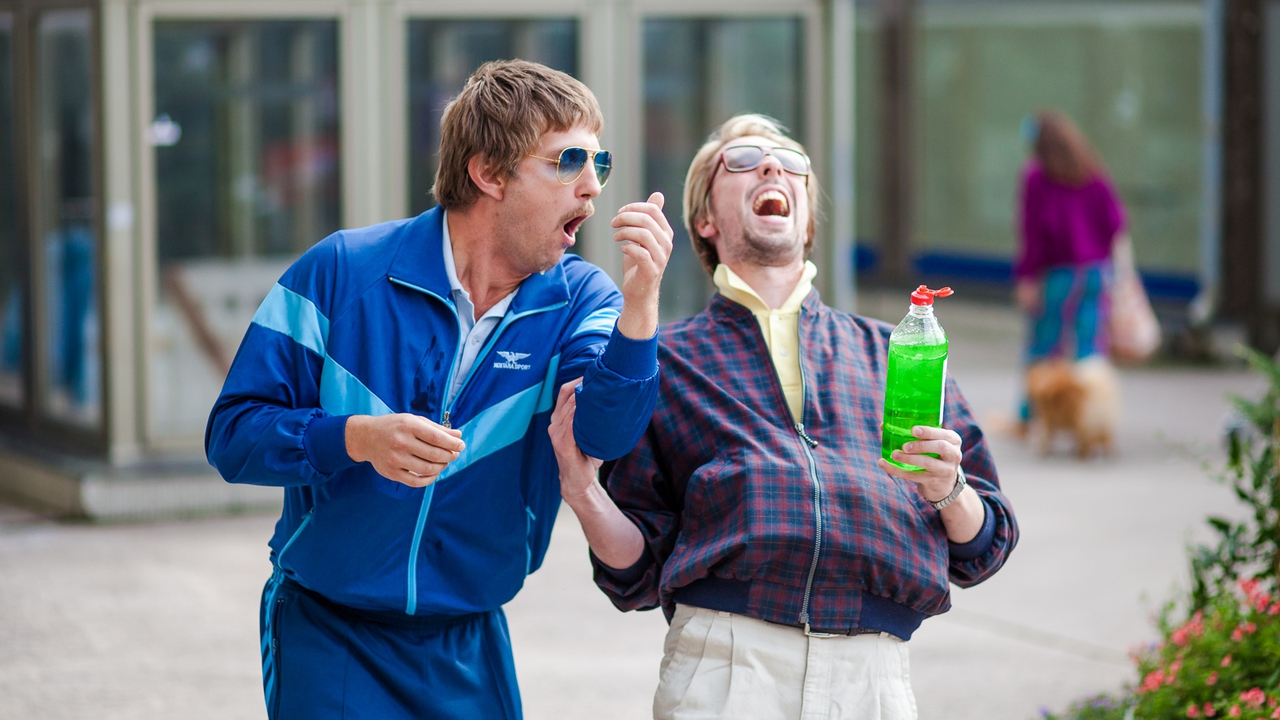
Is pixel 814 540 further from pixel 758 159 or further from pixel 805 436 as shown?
pixel 758 159

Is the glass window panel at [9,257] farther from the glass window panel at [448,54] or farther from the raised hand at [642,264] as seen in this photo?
the raised hand at [642,264]

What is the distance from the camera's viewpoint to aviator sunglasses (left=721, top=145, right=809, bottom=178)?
115 inches

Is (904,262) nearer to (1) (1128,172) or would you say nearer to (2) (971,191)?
(2) (971,191)

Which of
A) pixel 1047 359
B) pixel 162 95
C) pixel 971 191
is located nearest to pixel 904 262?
pixel 971 191

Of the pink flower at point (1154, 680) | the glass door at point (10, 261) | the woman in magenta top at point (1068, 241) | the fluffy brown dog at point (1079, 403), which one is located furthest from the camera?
the woman in magenta top at point (1068, 241)

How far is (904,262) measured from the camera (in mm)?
18328

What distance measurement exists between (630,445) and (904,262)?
16119mm

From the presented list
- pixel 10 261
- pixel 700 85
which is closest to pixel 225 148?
pixel 10 261

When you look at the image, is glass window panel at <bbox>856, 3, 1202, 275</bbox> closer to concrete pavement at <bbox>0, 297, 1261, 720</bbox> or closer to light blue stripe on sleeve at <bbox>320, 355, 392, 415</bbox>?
concrete pavement at <bbox>0, 297, 1261, 720</bbox>

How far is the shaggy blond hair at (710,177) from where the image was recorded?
3.00 metres

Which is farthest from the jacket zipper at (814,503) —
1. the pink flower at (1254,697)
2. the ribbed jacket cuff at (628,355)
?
the pink flower at (1254,697)

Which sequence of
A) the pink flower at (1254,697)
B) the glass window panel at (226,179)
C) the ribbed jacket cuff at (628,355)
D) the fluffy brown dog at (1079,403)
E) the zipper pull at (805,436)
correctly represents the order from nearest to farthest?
the ribbed jacket cuff at (628,355) → the zipper pull at (805,436) → the pink flower at (1254,697) → the glass window panel at (226,179) → the fluffy brown dog at (1079,403)

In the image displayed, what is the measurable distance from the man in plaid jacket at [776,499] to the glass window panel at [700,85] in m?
5.22

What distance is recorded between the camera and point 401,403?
103 inches
